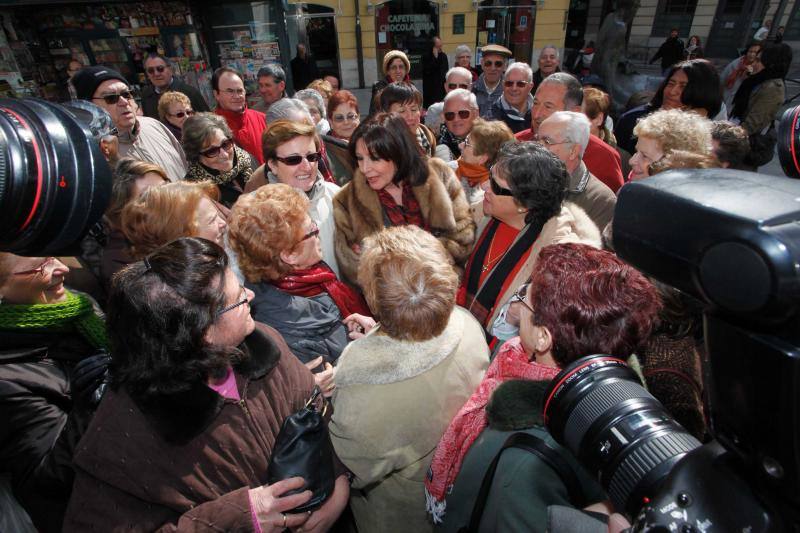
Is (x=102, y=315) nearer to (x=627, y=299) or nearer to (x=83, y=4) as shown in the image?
(x=627, y=299)

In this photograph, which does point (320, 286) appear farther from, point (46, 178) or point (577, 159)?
point (577, 159)

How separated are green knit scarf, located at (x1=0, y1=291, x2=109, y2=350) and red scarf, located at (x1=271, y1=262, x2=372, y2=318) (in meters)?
0.67

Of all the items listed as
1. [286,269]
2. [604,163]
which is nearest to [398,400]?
[286,269]

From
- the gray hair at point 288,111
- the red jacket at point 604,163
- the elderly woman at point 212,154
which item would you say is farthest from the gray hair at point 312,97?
the red jacket at point 604,163

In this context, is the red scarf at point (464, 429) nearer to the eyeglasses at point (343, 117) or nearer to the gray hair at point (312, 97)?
the eyeglasses at point (343, 117)

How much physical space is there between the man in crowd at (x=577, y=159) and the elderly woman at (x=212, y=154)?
7.32ft

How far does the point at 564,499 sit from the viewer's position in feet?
3.08

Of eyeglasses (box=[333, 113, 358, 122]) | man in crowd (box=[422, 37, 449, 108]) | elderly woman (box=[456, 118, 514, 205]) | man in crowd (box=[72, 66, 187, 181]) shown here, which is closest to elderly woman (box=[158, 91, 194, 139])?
man in crowd (box=[72, 66, 187, 181])

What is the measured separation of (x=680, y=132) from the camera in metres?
2.33

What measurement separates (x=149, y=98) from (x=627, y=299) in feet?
18.5

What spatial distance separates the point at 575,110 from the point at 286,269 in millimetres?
2975

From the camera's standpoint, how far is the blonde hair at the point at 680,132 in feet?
7.61

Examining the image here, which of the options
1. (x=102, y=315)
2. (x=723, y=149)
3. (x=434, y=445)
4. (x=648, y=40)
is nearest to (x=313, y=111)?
(x=102, y=315)

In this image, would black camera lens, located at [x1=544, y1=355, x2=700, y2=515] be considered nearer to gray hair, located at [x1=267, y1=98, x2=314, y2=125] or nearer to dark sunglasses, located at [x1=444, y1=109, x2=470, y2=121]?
gray hair, located at [x1=267, y1=98, x2=314, y2=125]
